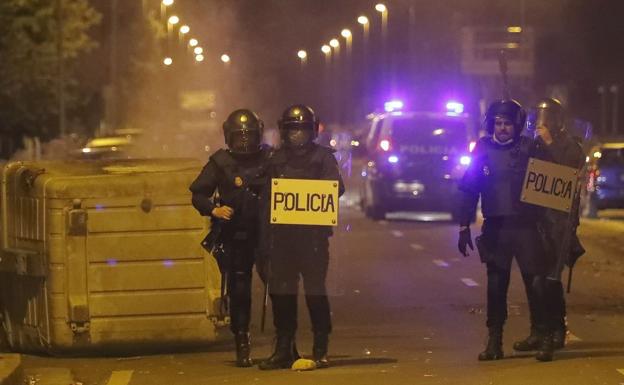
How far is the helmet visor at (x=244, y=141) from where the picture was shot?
8055 mm

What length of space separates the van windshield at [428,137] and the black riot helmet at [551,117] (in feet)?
46.1

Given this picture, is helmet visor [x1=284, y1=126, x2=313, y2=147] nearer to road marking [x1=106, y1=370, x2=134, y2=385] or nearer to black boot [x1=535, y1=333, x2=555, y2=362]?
road marking [x1=106, y1=370, x2=134, y2=385]

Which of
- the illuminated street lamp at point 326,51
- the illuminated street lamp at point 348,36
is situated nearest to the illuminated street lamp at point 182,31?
the illuminated street lamp at point 348,36

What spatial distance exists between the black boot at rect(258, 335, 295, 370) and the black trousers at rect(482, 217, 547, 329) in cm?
127

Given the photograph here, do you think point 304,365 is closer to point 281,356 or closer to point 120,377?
point 281,356

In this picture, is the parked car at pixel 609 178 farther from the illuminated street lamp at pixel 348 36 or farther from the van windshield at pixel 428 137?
the illuminated street lamp at pixel 348 36

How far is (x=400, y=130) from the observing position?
22719 mm

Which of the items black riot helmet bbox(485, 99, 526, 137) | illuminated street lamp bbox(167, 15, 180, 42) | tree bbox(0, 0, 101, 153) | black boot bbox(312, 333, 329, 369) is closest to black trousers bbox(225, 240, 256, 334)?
black boot bbox(312, 333, 329, 369)

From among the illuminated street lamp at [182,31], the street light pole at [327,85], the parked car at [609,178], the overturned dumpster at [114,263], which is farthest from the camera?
the street light pole at [327,85]

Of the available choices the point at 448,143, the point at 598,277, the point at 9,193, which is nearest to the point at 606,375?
the point at 9,193

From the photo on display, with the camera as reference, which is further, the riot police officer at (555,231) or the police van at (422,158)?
the police van at (422,158)

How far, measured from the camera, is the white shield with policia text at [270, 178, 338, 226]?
789cm

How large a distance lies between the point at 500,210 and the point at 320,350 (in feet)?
4.71

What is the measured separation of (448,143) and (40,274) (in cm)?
1459
